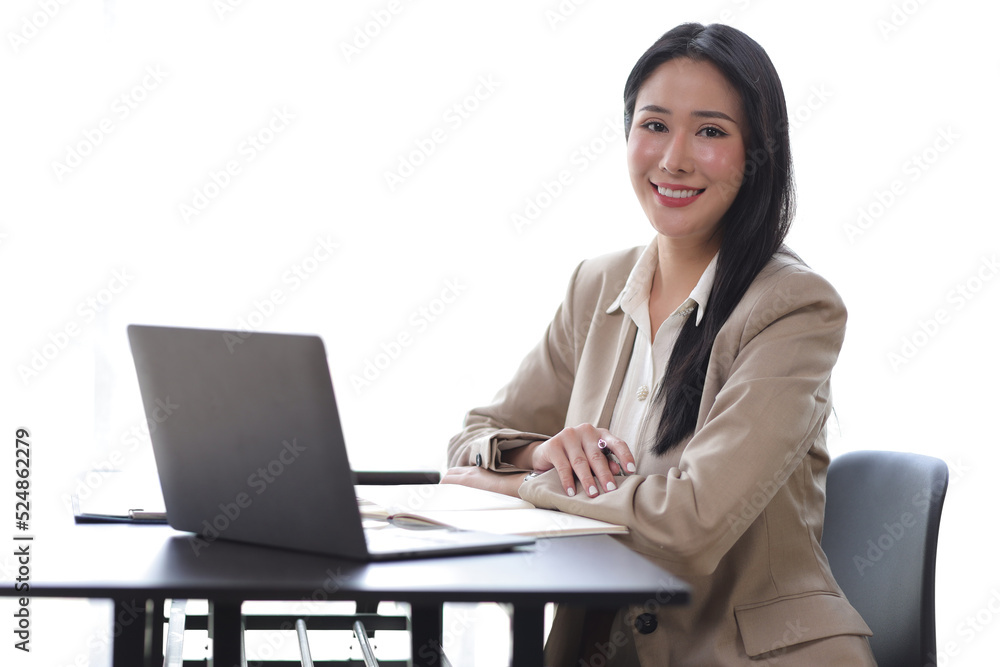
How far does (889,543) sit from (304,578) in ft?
3.05

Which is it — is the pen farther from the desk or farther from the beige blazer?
Result: the desk

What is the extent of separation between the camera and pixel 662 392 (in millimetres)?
1413

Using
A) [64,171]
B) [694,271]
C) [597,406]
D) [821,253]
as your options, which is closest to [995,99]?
[821,253]

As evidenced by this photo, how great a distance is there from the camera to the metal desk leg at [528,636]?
76 cm

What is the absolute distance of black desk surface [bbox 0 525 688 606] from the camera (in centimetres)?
71

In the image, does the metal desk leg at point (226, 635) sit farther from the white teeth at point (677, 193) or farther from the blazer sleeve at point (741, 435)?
the white teeth at point (677, 193)

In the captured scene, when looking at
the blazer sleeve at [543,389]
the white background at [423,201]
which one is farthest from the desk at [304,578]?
the white background at [423,201]

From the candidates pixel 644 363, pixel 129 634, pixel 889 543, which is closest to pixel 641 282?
pixel 644 363

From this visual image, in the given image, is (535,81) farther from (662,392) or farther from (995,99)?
(662,392)

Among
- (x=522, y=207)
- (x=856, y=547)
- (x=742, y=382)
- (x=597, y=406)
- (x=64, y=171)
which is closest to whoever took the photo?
(x=742, y=382)

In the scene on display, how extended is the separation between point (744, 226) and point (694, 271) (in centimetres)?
14

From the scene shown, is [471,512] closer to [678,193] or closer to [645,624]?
[645,624]

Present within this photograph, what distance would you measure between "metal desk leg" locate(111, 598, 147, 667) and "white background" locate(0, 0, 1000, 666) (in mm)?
1934

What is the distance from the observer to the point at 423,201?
2.88 metres
